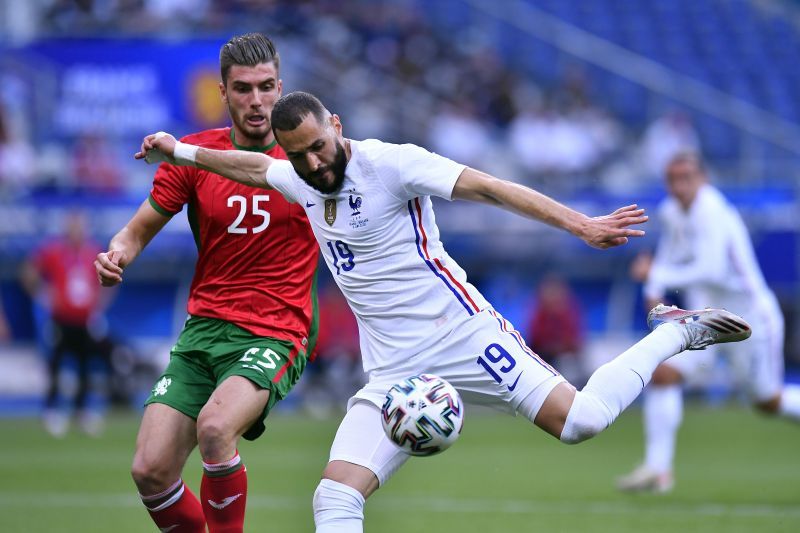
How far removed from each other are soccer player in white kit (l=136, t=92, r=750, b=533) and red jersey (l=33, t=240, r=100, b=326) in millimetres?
11824

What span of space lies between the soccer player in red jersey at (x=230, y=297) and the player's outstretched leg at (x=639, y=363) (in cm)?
153

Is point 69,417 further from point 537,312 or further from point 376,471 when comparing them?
point 376,471

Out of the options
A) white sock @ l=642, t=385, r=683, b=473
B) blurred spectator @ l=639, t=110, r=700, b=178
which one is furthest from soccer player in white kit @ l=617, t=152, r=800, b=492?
blurred spectator @ l=639, t=110, r=700, b=178

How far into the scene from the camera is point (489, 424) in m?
19.4

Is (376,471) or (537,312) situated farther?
(537,312)

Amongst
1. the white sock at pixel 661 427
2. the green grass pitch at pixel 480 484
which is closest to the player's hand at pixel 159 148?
the green grass pitch at pixel 480 484

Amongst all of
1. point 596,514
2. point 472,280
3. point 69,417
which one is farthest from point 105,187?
point 596,514

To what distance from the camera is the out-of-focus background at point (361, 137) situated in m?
20.4

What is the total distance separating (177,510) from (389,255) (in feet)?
5.65

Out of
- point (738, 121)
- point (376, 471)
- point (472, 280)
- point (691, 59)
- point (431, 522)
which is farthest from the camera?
point (691, 59)

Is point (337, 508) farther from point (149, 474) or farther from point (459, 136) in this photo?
point (459, 136)

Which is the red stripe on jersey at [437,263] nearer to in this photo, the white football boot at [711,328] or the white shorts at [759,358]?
the white football boot at [711,328]

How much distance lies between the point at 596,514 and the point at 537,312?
10.7 metres

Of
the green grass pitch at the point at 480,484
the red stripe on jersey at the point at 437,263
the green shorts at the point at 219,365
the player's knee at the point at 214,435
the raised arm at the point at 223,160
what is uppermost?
the raised arm at the point at 223,160
